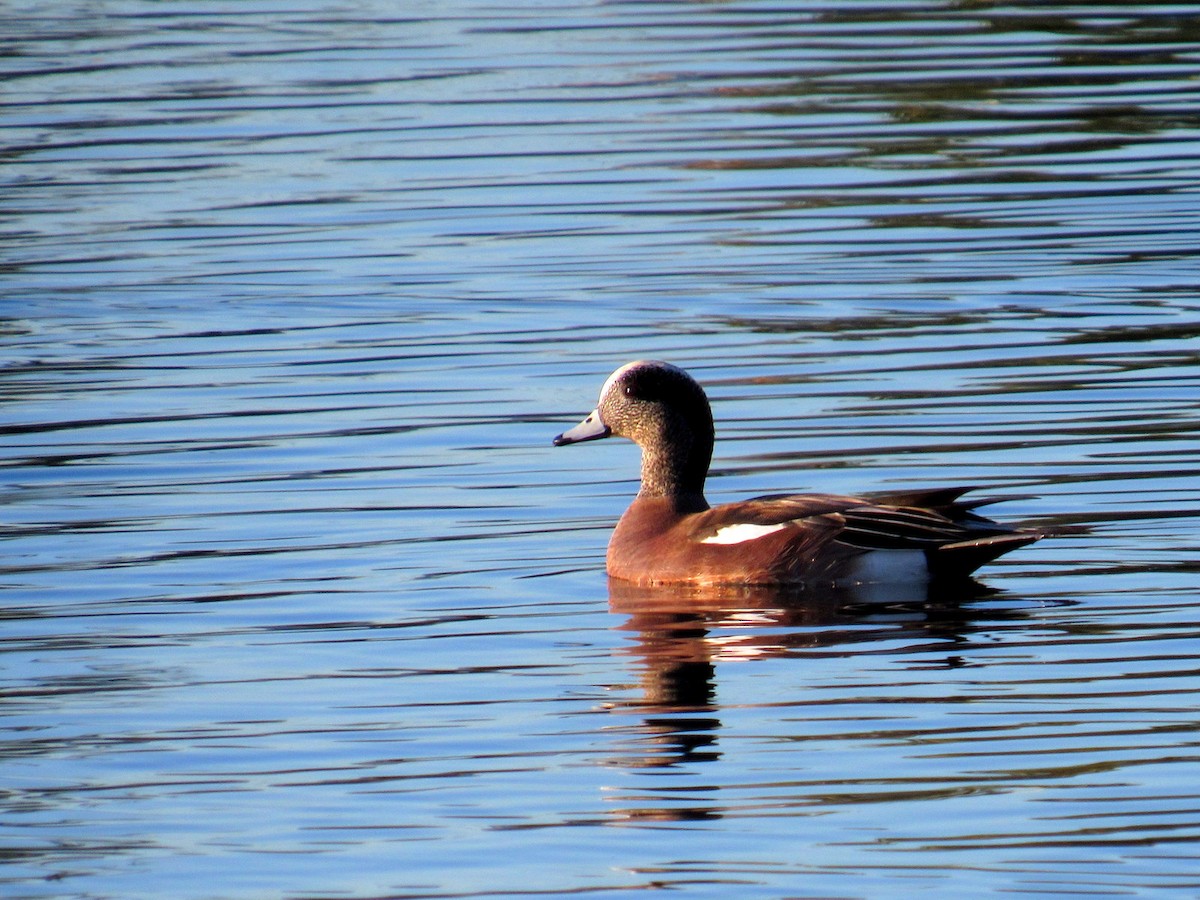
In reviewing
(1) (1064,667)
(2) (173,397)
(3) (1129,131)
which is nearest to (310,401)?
(2) (173,397)

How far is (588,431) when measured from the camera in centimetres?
1070

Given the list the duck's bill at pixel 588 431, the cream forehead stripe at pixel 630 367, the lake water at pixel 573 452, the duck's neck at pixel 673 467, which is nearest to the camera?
the lake water at pixel 573 452

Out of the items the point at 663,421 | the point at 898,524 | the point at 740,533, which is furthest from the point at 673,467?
the point at 898,524

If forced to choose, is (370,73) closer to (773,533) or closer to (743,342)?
(743,342)

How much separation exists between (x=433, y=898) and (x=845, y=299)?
9081 mm

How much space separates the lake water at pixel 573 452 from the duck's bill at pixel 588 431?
0.36 metres

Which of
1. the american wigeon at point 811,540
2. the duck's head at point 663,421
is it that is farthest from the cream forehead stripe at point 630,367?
the american wigeon at point 811,540

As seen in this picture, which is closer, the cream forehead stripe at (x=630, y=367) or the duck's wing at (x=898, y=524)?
the duck's wing at (x=898, y=524)

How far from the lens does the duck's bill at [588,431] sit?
35.0 feet

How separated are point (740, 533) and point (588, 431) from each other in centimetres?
130

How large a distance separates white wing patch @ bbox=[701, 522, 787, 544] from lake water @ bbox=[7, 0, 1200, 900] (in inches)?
10.2

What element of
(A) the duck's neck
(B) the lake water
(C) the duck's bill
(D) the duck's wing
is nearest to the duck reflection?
(B) the lake water

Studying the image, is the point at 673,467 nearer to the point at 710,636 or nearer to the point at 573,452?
the point at 710,636

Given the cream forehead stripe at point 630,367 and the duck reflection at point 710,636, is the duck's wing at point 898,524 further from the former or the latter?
the cream forehead stripe at point 630,367
